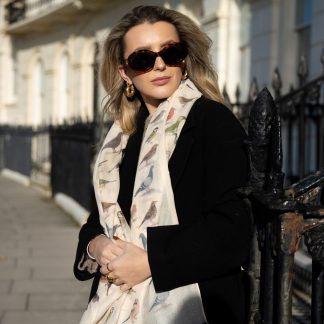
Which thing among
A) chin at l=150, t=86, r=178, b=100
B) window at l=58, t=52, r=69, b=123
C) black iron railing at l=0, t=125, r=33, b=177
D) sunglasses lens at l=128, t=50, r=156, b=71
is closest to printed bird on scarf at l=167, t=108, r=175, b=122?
chin at l=150, t=86, r=178, b=100

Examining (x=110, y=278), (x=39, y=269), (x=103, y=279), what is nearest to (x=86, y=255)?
(x=103, y=279)

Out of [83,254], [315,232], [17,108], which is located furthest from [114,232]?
[17,108]

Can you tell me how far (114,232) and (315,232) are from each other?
2.57 feet

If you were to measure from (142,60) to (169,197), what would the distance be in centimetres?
54

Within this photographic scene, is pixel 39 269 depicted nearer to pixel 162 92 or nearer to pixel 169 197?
pixel 162 92

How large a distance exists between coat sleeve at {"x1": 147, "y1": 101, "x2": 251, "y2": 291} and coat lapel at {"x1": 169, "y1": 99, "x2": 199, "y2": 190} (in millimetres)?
56

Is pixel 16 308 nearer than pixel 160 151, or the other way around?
pixel 160 151

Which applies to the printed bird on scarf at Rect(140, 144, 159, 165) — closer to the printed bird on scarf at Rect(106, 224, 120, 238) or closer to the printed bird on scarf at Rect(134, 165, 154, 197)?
the printed bird on scarf at Rect(134, 165, 154, 197)

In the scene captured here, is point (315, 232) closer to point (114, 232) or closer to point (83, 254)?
point (114, 232)

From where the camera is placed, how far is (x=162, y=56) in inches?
97.1

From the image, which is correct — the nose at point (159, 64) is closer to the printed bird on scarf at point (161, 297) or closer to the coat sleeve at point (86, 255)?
the coat sleeve at point (86, 255)

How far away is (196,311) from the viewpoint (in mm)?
2201

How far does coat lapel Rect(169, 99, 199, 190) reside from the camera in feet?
7.36

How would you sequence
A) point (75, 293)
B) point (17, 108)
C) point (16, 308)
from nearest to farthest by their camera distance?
point (16, 308)
point (75, 293)
point (17, 108)
